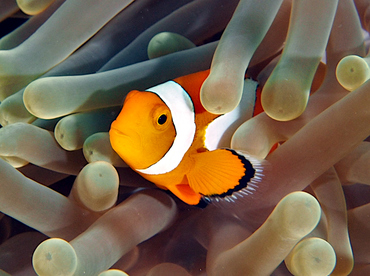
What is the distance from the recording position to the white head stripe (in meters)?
0.77

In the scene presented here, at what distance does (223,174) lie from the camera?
731 millimetres

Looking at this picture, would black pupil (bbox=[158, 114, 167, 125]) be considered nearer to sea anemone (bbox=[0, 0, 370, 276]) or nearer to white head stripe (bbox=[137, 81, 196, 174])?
white head stripe (bbox=[137, 81, 196, 174])

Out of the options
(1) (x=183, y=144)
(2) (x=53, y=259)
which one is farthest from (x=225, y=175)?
(2) (x=53, y=259)

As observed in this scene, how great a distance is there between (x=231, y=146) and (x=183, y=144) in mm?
117

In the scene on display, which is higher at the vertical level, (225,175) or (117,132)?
(117,132)

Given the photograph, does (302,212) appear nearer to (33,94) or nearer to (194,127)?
(194,127)

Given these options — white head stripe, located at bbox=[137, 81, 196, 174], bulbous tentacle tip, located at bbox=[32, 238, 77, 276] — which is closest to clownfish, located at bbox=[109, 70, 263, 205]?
white head stripe, located at bbox=[137, 81, 196, 174]

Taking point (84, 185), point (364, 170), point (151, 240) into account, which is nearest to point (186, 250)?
point (151, 240)

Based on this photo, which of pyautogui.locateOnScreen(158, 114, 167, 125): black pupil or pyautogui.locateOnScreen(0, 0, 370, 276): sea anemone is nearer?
pyautogui.locateOnScreen(0, 0, 370, 276): sea anemone

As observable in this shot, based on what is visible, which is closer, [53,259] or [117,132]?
[53,259]

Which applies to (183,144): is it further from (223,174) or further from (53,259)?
(53,259)

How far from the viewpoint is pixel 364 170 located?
0.71 metres

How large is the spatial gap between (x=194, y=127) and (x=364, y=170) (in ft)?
1.12

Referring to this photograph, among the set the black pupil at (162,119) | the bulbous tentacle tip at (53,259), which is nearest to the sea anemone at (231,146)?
the bulbous tentacle tip at (53,259)
